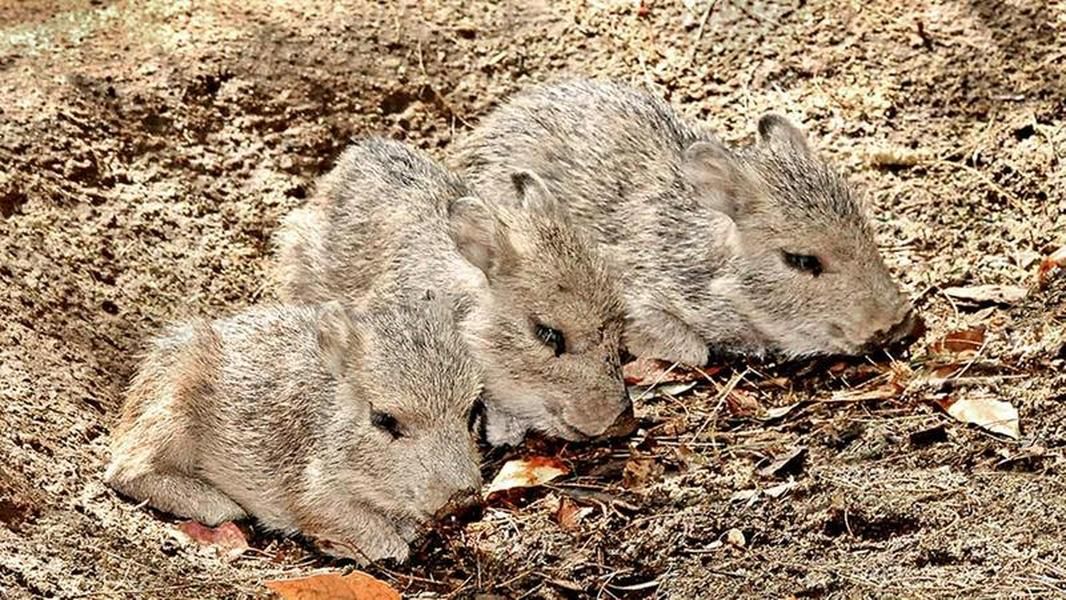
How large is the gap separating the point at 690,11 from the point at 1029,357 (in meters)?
3.64

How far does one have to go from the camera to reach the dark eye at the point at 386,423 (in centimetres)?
608

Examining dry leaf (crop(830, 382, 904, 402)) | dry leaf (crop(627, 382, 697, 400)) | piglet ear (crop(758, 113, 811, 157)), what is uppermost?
piglet ear (crop(758, 113, 811, 157))

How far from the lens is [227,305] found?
7.77 metres

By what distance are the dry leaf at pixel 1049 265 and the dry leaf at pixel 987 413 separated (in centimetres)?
121

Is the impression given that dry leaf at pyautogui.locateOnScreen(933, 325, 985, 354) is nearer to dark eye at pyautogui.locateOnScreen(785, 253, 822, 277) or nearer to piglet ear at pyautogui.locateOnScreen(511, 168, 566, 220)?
dark eye at pyautogui.locateOnScreen(785, 253, 822, 277)

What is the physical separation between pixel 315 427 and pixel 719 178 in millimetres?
2419

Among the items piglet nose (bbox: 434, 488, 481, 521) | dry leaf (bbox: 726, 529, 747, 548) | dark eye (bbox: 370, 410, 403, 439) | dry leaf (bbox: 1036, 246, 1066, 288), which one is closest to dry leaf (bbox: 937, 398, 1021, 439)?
dry leaf (bbox: 726, 529, 747, 548)

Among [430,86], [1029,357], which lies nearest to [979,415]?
[1029,357]

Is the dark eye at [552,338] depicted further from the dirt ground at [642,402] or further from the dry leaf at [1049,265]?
the dry leaf at [1049,265]

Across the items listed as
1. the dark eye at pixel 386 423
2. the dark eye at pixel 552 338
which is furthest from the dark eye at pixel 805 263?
the dark eye at pixel 386 423

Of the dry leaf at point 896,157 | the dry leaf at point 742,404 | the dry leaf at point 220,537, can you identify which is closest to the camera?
the dry leaf at point 220,537

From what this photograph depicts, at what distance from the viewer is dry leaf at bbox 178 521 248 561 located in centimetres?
617

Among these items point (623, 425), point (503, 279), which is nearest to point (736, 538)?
point (623, 425)

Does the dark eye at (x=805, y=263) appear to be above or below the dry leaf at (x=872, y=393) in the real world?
above
